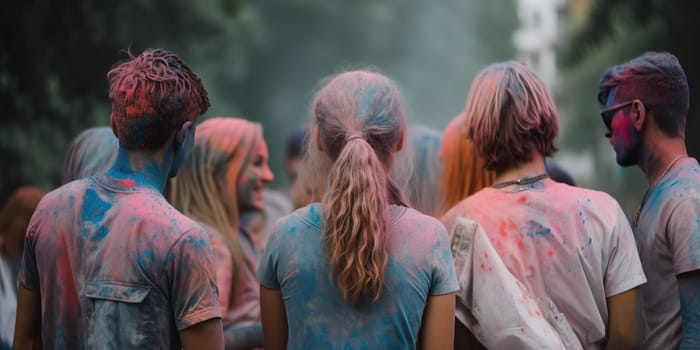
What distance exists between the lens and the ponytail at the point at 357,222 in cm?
315

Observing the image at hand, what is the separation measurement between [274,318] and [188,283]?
40cm

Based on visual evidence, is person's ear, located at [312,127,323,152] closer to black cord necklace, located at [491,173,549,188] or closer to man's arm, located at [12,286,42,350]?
black cord necklace, located at [491,173,549,188]

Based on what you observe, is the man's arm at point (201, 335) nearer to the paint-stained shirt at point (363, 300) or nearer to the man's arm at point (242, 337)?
the paint-stained shirt at point (363, 300)

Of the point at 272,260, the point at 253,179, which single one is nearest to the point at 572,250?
the point at 272,260

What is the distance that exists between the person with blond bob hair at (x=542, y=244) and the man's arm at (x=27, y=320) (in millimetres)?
1581

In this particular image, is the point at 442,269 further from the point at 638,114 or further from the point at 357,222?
the point at 638,114

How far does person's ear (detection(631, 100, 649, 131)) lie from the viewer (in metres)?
3.83

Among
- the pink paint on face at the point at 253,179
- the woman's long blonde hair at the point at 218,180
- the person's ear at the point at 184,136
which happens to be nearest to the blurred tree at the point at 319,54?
the pink paint on face at the point at 253,179

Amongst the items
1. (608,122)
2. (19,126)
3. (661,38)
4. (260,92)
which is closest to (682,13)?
(661,38)

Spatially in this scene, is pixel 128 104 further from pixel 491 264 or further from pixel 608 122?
pixel 608 122

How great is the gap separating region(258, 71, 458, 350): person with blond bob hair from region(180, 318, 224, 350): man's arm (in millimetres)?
266

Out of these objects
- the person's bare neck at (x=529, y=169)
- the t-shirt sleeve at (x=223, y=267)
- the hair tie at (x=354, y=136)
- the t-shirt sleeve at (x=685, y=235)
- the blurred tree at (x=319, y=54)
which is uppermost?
the hair tie at (x=354, y=136)

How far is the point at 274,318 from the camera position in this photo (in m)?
3.34

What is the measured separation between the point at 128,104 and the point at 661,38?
12.6 m
